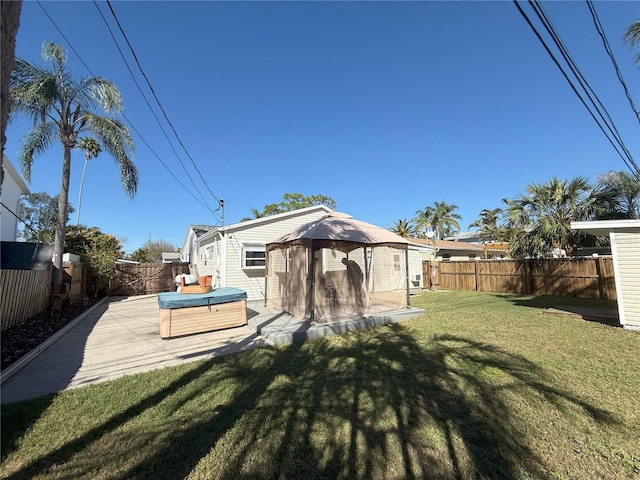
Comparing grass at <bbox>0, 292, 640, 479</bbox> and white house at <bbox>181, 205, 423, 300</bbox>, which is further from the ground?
white house at <bbox>181, 205, 423, 300</bbox>

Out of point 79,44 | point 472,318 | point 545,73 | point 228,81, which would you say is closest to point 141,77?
point 79,44

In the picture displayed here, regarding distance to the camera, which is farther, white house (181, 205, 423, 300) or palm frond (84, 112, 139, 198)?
white house (181, 205, 423, 300)

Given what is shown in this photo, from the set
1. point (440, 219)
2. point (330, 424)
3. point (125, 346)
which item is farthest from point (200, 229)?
point (440, 219)

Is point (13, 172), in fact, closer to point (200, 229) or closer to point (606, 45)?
point (200, 229)

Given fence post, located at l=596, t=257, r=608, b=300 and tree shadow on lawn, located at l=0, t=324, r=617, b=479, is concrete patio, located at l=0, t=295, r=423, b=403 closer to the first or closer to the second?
tree shadow on lawn, located at l=0, t=324, r=617, b=479

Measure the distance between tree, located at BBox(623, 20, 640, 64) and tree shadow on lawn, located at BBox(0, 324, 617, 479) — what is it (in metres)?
9.54

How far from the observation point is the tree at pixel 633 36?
744cm

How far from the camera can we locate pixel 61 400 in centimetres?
349

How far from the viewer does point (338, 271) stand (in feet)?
25.8

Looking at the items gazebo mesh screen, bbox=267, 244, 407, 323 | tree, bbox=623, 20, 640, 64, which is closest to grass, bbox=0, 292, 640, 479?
gazebo mesh screen, bbox=267, 244, 407, 323

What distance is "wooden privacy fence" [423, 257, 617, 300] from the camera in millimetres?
11383

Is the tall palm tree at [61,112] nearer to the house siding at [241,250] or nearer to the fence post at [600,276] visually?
the house siding at [241,250]

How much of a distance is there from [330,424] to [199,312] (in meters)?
4.61

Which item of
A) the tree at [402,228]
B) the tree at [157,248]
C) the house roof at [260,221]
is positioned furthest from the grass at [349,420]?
the tree at [157,248]
